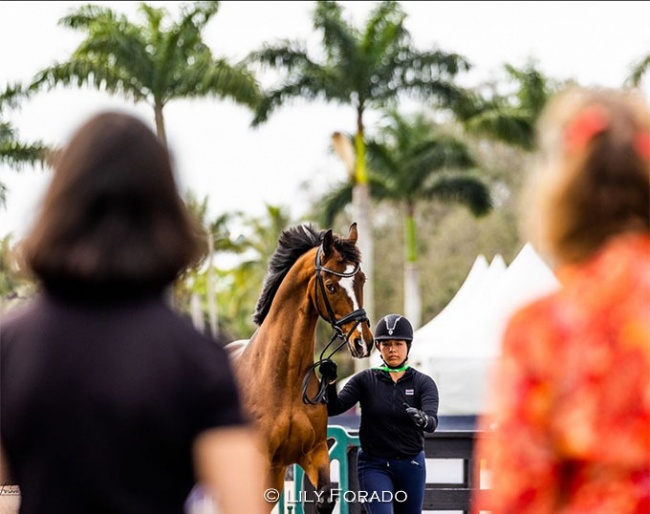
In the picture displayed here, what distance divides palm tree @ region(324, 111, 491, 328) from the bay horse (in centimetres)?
2667

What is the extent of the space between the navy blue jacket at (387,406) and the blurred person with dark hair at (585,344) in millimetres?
5989

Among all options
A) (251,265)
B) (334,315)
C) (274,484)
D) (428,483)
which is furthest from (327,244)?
(251,265)

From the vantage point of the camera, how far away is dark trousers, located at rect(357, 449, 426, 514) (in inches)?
331

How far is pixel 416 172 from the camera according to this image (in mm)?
36500

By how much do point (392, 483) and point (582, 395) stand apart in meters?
6.25

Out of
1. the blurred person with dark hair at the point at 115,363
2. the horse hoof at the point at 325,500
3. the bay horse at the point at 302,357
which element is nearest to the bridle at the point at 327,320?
the bay horse at the point at 302,357

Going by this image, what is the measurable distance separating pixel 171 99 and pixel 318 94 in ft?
13.1

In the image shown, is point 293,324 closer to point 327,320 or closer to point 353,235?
point 327,320

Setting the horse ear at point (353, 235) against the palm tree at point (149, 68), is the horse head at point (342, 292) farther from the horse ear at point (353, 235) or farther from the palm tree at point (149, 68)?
the palm tree at point (149, 68)

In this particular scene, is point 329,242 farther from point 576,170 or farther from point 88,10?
point 88,10

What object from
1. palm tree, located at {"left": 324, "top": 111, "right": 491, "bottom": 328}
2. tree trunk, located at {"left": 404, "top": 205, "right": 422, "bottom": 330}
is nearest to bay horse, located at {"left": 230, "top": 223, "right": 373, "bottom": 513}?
palm tree, located at {"left": 324, "top": 111, "right": 491, "bottom": 328}

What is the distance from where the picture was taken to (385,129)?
37375mm

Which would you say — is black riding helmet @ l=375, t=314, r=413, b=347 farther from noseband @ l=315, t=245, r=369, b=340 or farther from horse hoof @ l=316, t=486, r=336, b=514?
horse hoof @ l=316, t=486, r=336, b=514

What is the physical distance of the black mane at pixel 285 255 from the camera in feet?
30.3
